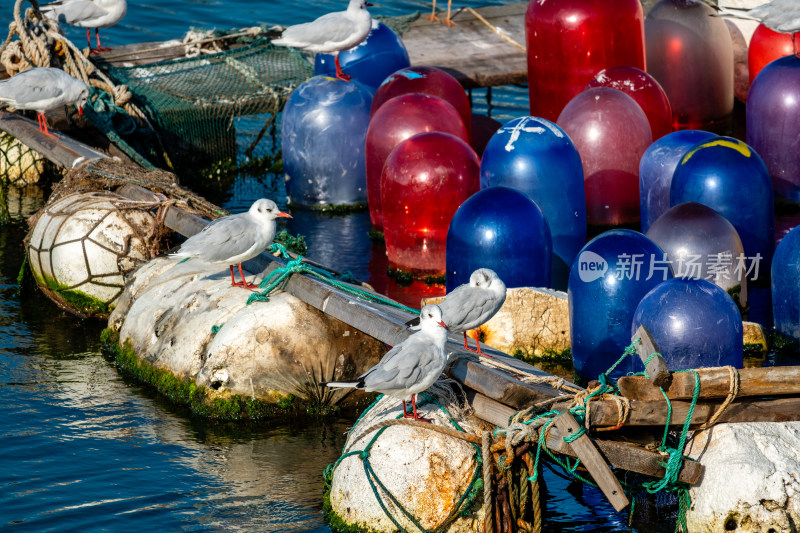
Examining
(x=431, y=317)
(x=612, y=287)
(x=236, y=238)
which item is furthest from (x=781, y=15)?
(x=431, y=317)

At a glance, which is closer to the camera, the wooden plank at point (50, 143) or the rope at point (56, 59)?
the wooden plank at point (50, 143)

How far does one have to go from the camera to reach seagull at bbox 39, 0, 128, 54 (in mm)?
13828

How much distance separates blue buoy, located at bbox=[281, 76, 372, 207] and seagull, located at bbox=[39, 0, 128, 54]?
3.34 m

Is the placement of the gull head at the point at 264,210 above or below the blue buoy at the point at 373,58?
below

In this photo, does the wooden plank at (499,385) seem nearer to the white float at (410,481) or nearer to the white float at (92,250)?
the white float at (410,481)

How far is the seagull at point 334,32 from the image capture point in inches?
485

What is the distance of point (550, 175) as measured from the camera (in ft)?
32.5

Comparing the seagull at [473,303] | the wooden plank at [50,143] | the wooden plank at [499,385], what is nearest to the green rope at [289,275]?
the seagull at [473,303]

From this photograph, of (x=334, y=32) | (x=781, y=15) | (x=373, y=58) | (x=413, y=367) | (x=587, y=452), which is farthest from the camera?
(x=373, y=58)

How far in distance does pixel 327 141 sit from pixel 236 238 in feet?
14.2

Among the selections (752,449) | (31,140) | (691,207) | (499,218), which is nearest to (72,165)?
(31,140)

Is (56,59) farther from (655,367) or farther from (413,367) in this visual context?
(655,367)

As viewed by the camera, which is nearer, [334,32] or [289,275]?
[289,275]

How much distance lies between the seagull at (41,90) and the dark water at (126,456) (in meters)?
2.41
